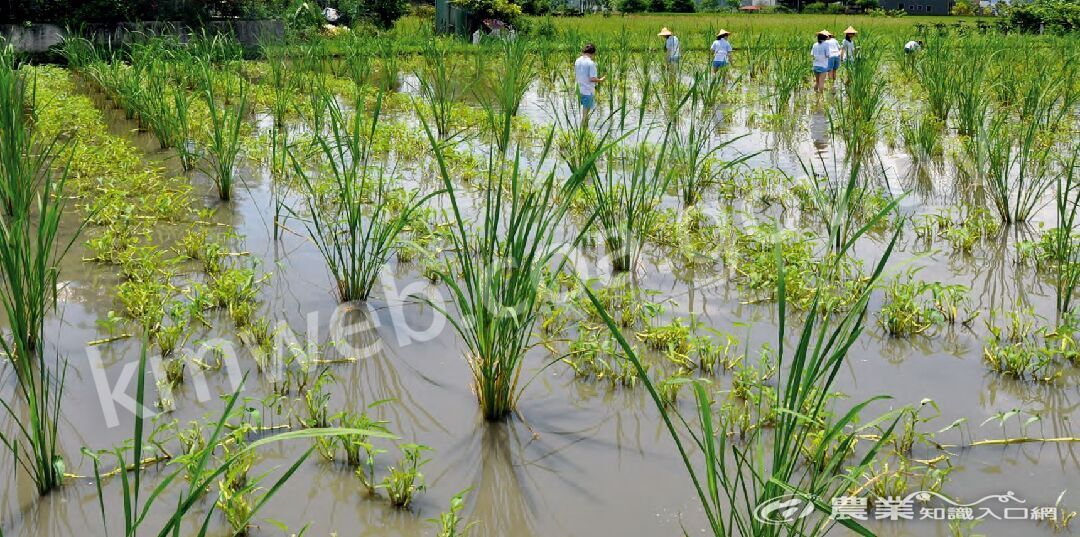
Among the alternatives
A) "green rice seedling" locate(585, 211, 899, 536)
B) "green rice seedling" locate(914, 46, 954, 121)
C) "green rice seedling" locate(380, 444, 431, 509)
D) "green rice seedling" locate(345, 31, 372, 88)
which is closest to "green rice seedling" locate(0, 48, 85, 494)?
"green rice seedling" locate(380, 444, 431, 509)

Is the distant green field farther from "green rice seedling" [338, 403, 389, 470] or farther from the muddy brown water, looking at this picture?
"green rice seedling" [338, 403, 389, 470]

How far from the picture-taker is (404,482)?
102 inches

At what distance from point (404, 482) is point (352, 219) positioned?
5.10 ft

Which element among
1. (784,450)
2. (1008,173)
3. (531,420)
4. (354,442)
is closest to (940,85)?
(1008,173)

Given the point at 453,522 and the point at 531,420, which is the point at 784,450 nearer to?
the point at 453,522

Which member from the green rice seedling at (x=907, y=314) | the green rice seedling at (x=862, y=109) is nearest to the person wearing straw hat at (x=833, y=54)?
the green rice seedling at (x=862, y=109)

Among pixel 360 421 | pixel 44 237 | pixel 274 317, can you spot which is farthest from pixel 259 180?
pixel 360 421

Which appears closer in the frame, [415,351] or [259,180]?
[415,351]

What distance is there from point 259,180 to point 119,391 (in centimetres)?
309

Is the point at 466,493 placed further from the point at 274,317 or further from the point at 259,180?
the point at 259,180

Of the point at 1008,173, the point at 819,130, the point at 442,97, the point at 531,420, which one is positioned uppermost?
the point at 442,97

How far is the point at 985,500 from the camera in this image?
2604 mm

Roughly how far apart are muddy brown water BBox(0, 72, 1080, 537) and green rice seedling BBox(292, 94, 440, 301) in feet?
0.41

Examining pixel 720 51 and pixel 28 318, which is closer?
pixel 28 318
